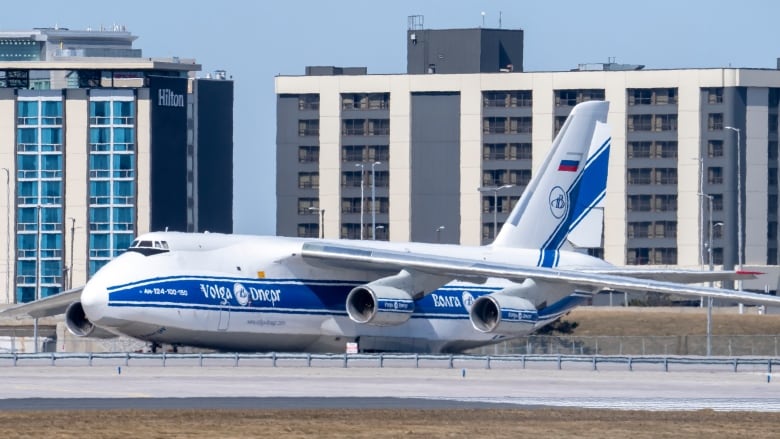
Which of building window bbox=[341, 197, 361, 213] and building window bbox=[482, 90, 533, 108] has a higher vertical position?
building window bbox=[482, 90, 533, 108]

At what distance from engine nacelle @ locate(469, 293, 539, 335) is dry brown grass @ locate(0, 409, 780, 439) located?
54.5 feet

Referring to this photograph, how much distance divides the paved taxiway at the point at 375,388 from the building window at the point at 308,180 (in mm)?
84655

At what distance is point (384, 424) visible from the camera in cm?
2827

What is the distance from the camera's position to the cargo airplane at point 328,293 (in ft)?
152

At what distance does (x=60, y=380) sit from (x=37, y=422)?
36.9ft

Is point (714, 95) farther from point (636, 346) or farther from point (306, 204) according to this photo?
point (636, 346)

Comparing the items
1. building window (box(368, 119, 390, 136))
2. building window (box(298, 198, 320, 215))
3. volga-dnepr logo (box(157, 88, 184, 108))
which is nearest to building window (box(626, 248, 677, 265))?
building window (box(368, 119, 390, 136))

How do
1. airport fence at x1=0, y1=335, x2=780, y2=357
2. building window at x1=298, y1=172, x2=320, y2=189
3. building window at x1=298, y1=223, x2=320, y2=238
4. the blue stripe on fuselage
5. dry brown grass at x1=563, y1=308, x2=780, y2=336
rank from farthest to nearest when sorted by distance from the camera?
building window at x1=298, y1=223, x2=320, y2=238 → building window at x1=298, y1=172, x2=320, y2=189 → dry brown grass at x1=563, y1=308, x2=780, y2=336 → airport fence at x1=0, y1=335, x2=780, y2=357 → the blue stripe on fuselage

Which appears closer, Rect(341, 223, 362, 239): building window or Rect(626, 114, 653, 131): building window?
Rect(626, 114, 653, 131): building window

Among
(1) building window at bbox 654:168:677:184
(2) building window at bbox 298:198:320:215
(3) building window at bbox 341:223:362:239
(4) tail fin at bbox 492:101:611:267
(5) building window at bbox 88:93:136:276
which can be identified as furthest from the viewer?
(2) building window at bbox 298:198:320:215

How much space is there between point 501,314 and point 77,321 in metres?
12.3

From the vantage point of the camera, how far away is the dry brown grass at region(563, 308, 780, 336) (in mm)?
82938

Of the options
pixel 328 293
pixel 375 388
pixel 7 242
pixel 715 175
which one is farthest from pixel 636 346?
pixel 7 242

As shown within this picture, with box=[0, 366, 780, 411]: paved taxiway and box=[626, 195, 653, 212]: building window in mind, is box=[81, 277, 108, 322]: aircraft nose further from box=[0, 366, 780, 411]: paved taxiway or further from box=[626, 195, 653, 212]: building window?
box=[626, 195, 653, 212]: building window
